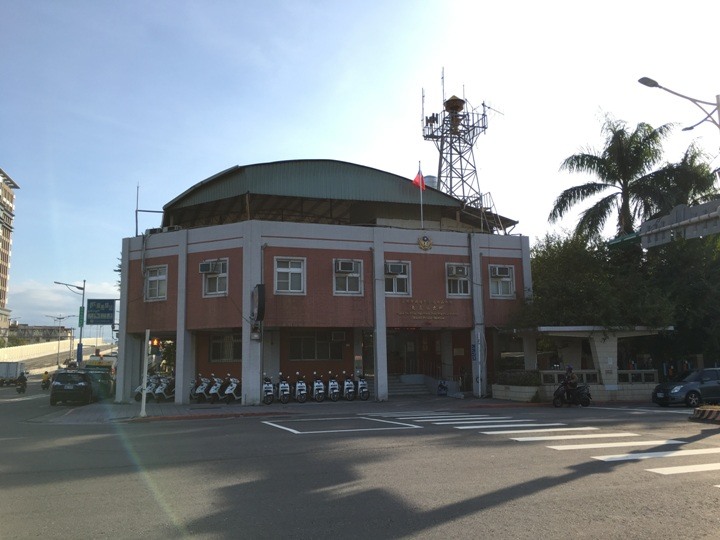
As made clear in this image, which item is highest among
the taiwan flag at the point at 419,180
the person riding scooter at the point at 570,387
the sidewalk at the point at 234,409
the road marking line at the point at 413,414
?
the taiwan flag at the point at 419,180

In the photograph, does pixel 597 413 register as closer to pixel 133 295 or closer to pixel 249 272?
pixel 249 272

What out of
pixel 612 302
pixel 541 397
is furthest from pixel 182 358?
pixel 612 302

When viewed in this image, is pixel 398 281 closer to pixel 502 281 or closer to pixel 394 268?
pixel 394 268

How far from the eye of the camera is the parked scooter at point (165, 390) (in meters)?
26.1

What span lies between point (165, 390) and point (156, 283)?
15.7ft

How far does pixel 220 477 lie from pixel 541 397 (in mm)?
18695

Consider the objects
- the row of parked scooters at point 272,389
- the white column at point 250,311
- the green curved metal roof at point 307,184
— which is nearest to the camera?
the white column at point 250,311

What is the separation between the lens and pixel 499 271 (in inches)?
1121

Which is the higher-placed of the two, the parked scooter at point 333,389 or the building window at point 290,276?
the building window at point 290,276

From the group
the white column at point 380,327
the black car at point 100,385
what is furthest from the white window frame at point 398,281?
the black car at point 100,385

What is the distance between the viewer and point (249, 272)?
965 inches

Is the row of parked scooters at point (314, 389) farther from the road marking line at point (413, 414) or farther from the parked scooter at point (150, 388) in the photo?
the road marking line at point (413, 414)

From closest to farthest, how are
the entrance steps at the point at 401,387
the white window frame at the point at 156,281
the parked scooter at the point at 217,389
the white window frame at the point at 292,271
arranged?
the parked scooter at the point at 217,389 → the white window frame at the point at 292,271 → the white window frame at the point at 156,281 → the entrance steps at the point at 401,387

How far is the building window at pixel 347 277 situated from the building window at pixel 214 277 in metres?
4.71
